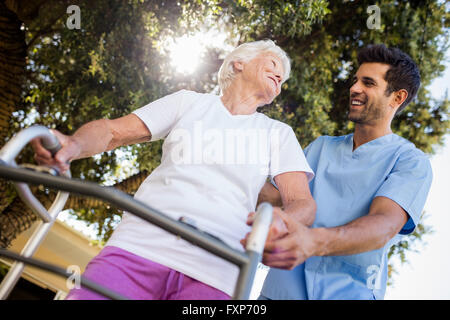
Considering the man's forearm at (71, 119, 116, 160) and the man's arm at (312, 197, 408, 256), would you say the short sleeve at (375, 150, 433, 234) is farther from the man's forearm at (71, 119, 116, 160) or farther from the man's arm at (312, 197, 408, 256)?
the man's forearm at (71, 119, 116, 160)

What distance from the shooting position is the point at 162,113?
1.76 metres

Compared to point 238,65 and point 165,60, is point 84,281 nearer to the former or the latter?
point 238,65

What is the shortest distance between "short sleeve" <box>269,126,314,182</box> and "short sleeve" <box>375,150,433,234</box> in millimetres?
321

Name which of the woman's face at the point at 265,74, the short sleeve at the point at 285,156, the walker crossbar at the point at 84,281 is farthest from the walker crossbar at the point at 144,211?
the woman's face at the point at 265,74

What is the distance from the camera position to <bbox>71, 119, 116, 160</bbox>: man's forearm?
1.46 metres

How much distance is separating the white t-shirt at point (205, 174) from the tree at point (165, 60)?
8.94 ft

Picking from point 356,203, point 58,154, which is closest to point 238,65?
point 356,203

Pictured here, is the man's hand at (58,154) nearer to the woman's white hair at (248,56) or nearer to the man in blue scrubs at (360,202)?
the man in blue scrubs at (360,202)

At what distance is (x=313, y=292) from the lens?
181cm

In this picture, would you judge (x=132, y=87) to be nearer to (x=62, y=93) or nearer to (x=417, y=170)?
(x=62, y=93)

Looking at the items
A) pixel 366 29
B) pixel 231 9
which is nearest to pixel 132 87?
pixel 231 9

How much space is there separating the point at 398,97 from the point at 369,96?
189 mm

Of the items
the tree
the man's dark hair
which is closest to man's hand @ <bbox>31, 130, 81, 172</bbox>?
the man's dark hair
